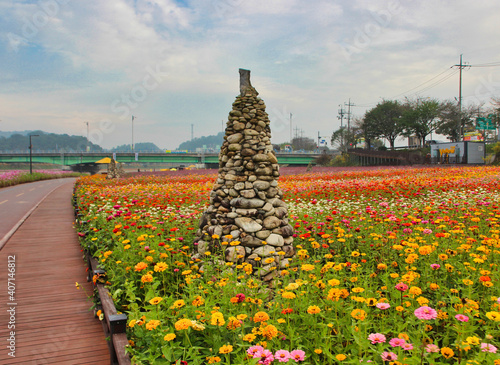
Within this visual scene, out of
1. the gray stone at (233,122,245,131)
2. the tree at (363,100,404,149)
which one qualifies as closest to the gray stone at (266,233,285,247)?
the gray stone at (233,122,245,131)

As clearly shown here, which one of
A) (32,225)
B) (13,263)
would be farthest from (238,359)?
(32,225)

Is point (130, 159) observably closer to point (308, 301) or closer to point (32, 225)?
point (32, 225)

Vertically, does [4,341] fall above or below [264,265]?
below

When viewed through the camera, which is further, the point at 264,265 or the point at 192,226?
the point at 192,226

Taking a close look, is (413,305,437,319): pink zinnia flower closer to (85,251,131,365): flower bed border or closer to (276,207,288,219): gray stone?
(85,251,131,365): flower bed border

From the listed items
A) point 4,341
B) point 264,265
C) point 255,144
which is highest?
point 255,144

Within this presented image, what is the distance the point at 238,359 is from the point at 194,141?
534 feet

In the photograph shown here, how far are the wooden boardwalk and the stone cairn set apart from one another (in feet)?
5.77

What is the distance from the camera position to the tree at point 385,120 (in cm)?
5962

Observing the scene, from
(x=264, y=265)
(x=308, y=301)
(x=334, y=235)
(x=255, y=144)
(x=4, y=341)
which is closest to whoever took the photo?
(x=308, y=301)

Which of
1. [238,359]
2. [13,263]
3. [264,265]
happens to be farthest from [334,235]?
[13,263]

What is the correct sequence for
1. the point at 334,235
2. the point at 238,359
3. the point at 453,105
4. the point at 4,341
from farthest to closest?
1. the point at 453,105
2. the point at 334,235
3. the point at 4,341
4. the point at 238,359

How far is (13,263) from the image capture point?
20.4 ft

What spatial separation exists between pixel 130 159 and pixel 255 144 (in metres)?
63.9
